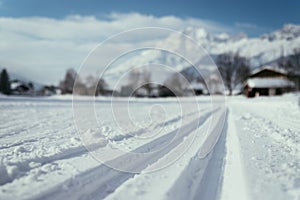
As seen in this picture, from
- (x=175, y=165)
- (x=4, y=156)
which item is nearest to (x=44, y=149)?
(x=4, y=156)

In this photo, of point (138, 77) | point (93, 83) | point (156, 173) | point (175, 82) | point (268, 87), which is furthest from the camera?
point (268, 87)

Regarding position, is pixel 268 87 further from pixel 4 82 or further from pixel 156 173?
pixel 4 82

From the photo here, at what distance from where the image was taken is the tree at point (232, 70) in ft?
260

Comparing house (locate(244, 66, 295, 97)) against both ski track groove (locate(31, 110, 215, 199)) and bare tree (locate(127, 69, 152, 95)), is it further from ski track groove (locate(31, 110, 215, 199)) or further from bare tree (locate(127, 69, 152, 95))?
ski track groove (locate(31, 110, 215, 199))

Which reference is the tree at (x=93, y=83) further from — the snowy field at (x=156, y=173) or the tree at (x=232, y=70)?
the tree at (x=232, y=70)

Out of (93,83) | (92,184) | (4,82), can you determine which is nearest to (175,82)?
(93,83)

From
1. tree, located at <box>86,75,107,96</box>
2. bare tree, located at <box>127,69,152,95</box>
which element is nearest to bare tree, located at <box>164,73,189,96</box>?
bare tree, located at <box>127,69,152,95</box>

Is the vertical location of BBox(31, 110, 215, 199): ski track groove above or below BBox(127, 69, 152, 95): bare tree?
below

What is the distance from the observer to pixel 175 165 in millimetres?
6035

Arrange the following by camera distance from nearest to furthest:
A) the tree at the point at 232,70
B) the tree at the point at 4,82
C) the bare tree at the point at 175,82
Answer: the bare tree at the point at 175,82 → the tree at the point at 4,82 → the tree at the point at 232,70

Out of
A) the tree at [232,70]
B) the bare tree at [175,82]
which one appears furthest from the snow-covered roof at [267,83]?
the bare tree at [175,82]

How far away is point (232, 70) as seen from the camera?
8112 cm

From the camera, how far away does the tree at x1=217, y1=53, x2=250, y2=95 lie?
79.4 m

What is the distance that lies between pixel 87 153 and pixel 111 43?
3082mm
